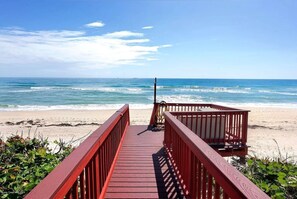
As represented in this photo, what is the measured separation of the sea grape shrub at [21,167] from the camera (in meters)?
3.61

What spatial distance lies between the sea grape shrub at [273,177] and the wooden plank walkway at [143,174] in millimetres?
1512

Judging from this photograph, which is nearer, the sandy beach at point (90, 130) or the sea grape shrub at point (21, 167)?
the sea grape shrub at point (21, 167)

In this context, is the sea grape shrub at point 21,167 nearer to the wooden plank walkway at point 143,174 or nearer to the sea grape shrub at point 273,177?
the wooden plank walkway at point 143,174

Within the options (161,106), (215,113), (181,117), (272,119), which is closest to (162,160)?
(181,117)

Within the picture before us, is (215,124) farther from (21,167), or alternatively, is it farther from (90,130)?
(90,130)

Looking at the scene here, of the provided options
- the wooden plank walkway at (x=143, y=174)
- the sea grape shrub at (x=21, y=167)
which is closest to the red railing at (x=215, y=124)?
the wooden plank walkway at (x=143, y=174)

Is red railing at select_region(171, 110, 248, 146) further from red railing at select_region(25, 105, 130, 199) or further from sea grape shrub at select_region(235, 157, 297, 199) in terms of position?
red railing at select_region(25, 105, 130, 199)

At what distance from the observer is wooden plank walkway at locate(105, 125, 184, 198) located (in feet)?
11.7

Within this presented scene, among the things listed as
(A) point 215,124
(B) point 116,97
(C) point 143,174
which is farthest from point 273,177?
(B) point 116,97

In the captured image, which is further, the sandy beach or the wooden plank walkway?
the sandy beach

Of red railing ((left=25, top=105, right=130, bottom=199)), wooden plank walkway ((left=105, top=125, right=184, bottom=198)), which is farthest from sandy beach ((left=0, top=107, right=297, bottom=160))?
red railing ((left=25, top=105, right=130, bottom=199))

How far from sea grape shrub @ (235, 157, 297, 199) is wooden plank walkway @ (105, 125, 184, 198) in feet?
4.96

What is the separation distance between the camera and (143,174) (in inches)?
171

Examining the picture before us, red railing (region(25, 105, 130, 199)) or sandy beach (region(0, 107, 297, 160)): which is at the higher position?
red railing (region(25, 105, 130, 199))
